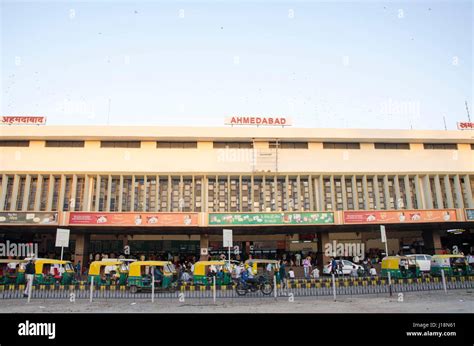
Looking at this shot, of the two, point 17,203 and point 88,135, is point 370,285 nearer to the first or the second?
point 88,135

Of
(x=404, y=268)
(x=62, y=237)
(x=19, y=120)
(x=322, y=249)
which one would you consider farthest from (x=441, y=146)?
(x=19, y=120)

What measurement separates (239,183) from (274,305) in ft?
67.1

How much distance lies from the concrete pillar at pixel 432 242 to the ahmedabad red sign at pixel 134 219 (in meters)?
21.7

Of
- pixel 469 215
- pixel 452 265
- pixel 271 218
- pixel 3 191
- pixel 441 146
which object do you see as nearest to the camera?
pixel 452 265

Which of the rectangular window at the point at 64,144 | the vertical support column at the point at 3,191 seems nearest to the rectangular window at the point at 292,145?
the rectangular window at the point at 64,144

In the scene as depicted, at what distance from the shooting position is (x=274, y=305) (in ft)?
49.6

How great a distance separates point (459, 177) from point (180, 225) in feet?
89.4

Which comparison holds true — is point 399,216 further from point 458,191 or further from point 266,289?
point 266,289

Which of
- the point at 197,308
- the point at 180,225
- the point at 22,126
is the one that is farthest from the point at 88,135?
the point at 197,308

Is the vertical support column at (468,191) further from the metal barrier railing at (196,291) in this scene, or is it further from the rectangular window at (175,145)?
the rectangular window at (175,145)

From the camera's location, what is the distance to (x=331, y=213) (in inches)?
1227

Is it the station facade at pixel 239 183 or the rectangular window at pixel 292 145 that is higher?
the rectangular window at pixel 292 145

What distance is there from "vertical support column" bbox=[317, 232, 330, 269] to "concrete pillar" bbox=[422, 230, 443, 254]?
9.56 m

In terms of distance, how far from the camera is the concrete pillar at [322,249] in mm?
33250
